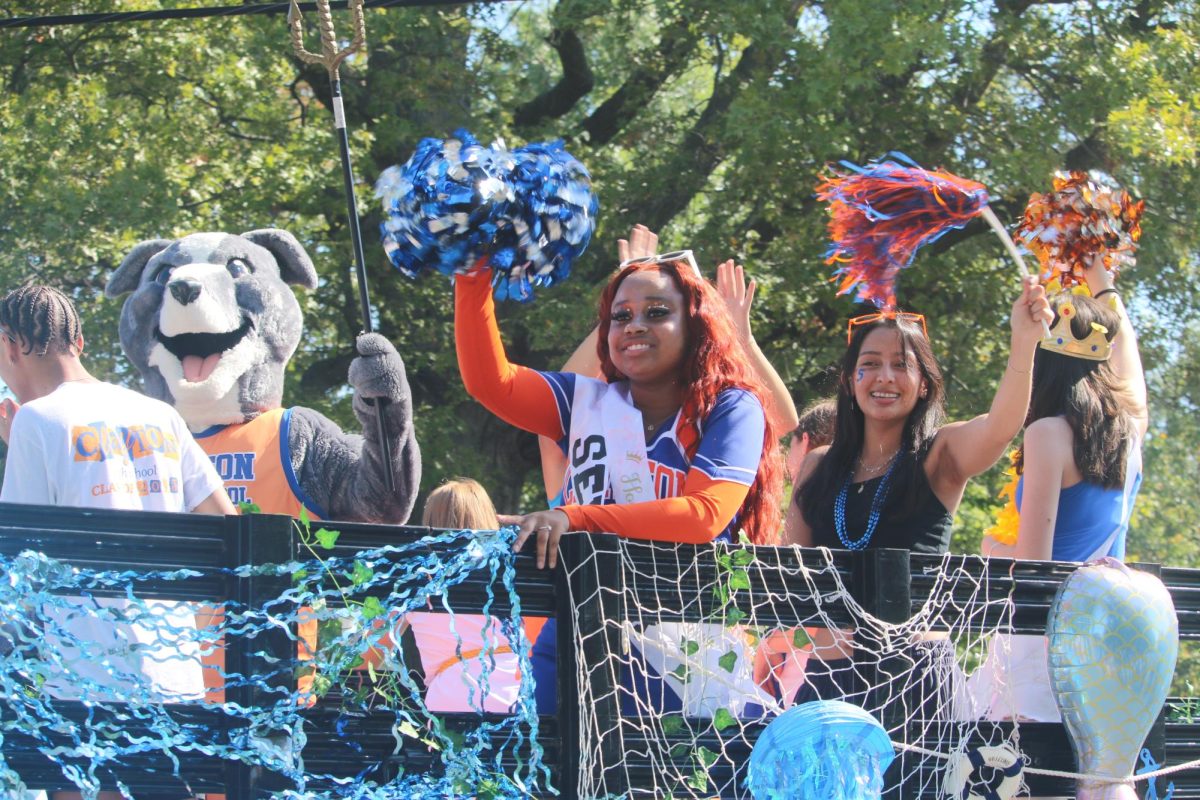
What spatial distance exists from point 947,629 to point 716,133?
23.0 ft

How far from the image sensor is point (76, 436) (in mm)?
3648

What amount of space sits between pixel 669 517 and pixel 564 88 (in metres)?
8.76

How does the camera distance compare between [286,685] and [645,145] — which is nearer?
A: [286,685]

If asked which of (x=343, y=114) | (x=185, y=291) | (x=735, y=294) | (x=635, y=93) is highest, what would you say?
(x=635, y=93)

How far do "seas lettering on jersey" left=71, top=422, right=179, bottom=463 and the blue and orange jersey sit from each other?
86 cm

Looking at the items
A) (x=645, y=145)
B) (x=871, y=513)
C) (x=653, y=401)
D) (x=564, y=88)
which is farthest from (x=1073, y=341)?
(x=564, y=88)

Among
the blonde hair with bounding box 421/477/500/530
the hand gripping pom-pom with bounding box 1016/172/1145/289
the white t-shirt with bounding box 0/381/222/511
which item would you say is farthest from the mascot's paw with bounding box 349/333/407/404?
the hand gripping pom-pom with bounding box 1016/172/1145/289

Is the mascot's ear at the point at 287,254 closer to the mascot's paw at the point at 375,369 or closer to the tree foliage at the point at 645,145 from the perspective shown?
the mascot's paw at the point at 375,369

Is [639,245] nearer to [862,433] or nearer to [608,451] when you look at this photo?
[862,433]

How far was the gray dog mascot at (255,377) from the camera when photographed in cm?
464

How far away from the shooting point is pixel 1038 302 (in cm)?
364

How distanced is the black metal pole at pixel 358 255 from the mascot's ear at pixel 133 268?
1.33 m

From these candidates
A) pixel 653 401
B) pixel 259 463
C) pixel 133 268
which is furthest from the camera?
pixel 133 268

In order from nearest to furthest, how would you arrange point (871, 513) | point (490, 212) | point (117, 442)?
point (490, 212)
point (117, 442)
point (871, 513)
